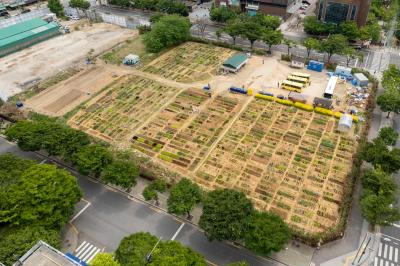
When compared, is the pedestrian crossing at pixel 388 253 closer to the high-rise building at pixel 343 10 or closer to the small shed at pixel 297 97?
the small shed at pixel 297 97

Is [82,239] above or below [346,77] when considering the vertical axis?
below

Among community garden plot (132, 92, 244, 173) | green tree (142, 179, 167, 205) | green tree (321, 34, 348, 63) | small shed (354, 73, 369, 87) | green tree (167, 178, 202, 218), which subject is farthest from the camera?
green tree (321, 34, 348, 63)

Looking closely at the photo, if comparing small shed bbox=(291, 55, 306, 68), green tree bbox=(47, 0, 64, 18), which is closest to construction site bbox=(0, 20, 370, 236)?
small shed bbox=(291, 55, 306, 68)

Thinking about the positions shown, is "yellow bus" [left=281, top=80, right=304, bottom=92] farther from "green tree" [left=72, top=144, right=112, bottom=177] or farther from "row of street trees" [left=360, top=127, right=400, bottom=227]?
"green tree" [left=72, top=144, right=112, bottom=177]

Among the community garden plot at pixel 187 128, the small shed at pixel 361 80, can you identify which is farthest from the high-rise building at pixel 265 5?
the community garden plot at pixel 187 128

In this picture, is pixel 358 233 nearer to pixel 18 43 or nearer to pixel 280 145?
pixel 280 145

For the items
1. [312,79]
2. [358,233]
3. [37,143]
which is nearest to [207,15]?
[312,79]
